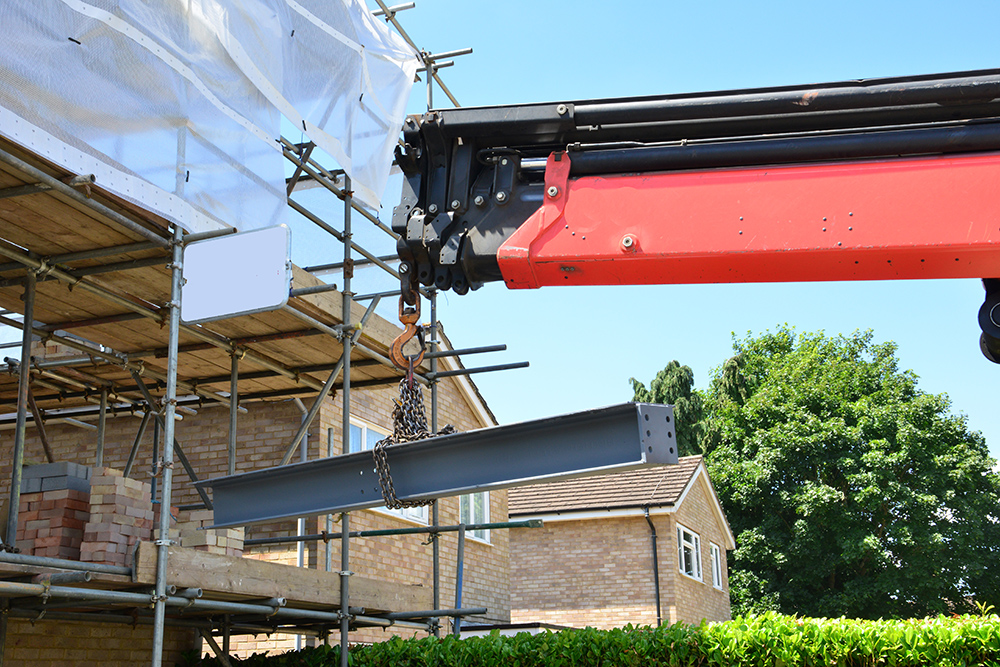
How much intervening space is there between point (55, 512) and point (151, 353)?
3.00 metres

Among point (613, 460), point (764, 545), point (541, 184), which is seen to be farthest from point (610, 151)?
point (764, 545)

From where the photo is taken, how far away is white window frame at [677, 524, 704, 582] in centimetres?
2228

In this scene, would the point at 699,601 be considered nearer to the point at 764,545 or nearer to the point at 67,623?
the point at 764,545

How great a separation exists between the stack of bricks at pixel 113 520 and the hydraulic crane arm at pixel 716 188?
371 cm

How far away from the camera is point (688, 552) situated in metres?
23.6

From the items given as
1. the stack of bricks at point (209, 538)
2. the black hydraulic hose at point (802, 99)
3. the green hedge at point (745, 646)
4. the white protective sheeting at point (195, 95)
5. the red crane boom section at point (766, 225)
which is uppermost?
the white protective sheeting at point (195, 95)

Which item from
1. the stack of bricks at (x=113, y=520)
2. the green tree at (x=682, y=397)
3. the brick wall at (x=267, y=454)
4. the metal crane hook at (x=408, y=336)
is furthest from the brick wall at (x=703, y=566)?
the metal crane hook at (x=408, y=336)

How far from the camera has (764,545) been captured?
35062 mm

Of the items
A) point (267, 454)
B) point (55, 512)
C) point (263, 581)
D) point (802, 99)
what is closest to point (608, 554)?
point (267, 454)

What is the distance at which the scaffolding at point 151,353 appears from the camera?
267 inches

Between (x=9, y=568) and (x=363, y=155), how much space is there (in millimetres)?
5283

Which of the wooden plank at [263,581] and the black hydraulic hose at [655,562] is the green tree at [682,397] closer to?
the black hydraulic hose at [655,562]

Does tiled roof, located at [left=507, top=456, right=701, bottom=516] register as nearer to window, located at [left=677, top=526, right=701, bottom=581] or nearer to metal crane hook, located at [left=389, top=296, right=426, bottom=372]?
window, located at [left=677, top=526, right=701, bottom=581]

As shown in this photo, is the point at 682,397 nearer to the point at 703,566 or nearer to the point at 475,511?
the point at 703,566
